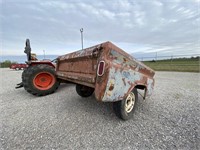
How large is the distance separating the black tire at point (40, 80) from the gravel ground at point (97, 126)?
0.79m

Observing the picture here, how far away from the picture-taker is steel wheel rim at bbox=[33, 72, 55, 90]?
441 centimetres

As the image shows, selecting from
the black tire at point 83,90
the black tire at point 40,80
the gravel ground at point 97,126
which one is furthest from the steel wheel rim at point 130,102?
the black tire at point 40,80

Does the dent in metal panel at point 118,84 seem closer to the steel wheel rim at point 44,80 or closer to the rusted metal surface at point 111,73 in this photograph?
the rusted metal surface at point 111,73

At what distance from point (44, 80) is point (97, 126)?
304cm

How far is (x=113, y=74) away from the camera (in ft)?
6.48

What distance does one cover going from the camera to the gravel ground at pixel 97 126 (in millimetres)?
1954

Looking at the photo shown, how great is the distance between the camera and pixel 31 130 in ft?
7.67

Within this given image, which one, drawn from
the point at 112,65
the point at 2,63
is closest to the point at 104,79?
the point at 112,65

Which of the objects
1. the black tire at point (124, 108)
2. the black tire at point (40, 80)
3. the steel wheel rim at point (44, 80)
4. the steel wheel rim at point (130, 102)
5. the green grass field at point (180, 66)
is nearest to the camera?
the black tire at point (124, 108)

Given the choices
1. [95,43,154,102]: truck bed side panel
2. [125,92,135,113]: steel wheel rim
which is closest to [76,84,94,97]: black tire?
[125,92,135,113]: steel wheel rim

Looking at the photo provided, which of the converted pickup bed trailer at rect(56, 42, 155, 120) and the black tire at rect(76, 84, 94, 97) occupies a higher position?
the converted pickup bed trailer at rect(56, 42, 155, 120)

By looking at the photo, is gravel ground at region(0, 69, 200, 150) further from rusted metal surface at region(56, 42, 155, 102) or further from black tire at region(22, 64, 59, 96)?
black tire at region(22, 64, 59, 96)

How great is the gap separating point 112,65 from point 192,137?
176cm

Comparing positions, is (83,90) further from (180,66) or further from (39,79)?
(180,66)
